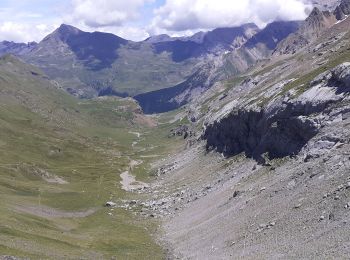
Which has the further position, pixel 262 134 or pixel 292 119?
pixel 262 134

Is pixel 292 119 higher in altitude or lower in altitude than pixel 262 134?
higher

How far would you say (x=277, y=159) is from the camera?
112812 mm

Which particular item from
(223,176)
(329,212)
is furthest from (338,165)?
(223,176)

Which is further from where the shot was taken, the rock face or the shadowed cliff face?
the shadowed cliff face

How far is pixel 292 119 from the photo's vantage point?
11625cm

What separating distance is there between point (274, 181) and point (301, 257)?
123 feet

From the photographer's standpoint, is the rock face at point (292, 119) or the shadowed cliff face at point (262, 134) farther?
the shadowed cliff face at point (262, 134)

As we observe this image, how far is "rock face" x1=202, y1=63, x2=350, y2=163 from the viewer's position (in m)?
105

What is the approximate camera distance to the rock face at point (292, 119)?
105 m

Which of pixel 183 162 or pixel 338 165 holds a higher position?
pixel 338 165

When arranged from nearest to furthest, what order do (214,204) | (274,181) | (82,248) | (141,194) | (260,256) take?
(260,256)
(82,248)
(274,181)
(214,204)
(141,194)

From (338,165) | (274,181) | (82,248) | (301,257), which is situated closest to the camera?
(301,257)

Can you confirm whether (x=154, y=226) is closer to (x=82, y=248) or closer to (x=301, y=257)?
(x=82, y=248)

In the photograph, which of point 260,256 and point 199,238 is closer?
point 260,256
